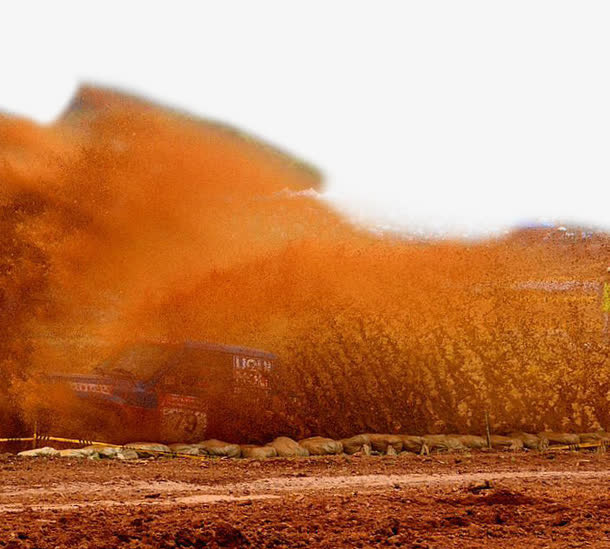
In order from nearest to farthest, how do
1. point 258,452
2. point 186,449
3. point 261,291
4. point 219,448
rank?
point 186,449, point 219,448, point 258,452, point 261,291

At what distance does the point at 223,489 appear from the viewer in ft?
40.2

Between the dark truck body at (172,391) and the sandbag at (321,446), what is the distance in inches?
57.0

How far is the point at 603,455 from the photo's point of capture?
699 inches

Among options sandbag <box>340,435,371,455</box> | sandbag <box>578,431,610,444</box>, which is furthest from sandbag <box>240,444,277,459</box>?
sandbag <box>578,431,610,444</box>

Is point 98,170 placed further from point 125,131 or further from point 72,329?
point 72,329

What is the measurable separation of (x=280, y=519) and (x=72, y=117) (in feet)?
43.7

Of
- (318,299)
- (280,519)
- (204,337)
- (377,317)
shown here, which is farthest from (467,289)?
(280,519)

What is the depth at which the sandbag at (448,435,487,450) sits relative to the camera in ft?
62.6

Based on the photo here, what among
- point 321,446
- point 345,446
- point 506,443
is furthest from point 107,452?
point 506,443

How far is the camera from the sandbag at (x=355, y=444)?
712 inches

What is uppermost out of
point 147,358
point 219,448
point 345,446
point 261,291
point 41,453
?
point 261,291

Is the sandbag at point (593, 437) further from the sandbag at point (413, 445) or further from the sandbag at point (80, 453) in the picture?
the sandbag at point (80, 453)

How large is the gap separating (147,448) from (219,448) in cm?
150

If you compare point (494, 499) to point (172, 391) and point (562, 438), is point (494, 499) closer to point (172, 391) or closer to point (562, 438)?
point (172, 391)
